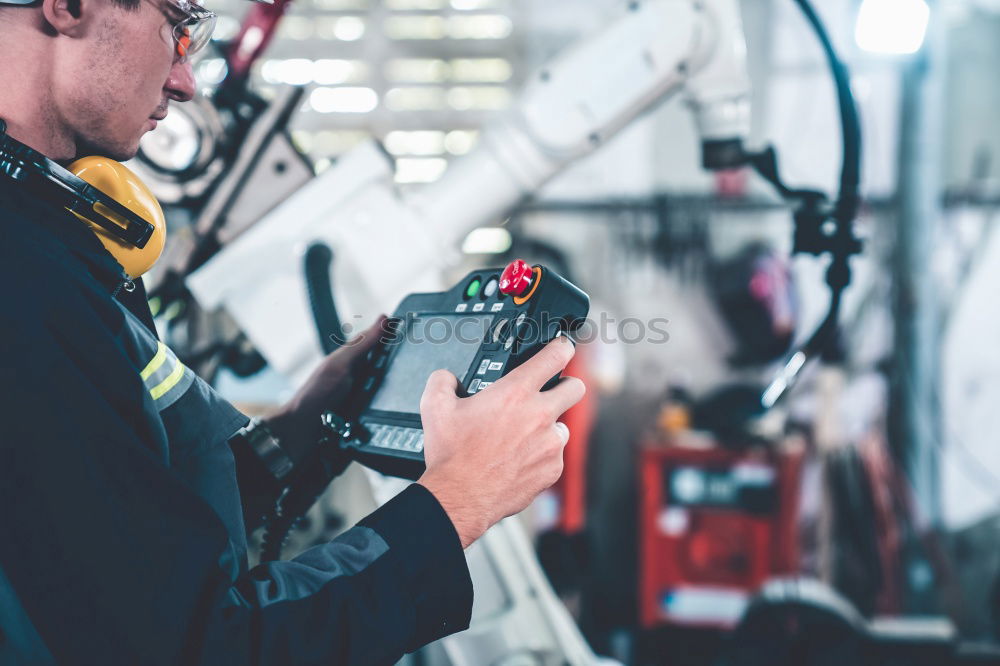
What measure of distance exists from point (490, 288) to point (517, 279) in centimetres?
11

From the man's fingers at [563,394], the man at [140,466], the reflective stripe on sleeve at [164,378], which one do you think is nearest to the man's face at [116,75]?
the man at [140,466]

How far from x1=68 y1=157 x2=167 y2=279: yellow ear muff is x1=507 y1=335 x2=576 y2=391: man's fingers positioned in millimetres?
390

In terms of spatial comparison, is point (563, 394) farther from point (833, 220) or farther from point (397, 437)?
point (833, 220)

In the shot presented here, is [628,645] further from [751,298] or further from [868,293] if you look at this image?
[868,293]

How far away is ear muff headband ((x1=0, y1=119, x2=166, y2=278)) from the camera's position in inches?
26.4

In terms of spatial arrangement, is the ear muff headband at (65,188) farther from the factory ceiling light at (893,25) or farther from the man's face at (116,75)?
the factory ceiling light at (893,25)

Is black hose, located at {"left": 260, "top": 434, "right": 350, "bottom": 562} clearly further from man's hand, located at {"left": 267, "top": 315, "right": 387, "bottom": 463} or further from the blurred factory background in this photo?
the blurred factory background

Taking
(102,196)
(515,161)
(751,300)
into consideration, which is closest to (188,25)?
(102,196)

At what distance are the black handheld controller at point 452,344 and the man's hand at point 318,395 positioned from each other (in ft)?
0.09

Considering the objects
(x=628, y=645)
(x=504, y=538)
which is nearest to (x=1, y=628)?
(x=504, y=538)

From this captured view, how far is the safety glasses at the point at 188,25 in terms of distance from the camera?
80cm

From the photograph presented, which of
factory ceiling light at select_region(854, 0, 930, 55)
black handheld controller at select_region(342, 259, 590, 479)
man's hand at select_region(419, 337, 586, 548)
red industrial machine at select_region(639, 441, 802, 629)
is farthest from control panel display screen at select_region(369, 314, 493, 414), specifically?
factory ceiling light at select_region(854, 0, 930, 55)

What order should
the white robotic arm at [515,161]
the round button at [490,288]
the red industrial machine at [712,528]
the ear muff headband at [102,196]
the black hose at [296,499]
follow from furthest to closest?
the red industrial machine at [712,528], the white robotic arm at [515,161], the black hose at [296,499], the round button at [490,288], the ear muff headband at [102,196]

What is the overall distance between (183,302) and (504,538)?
0.79 m
